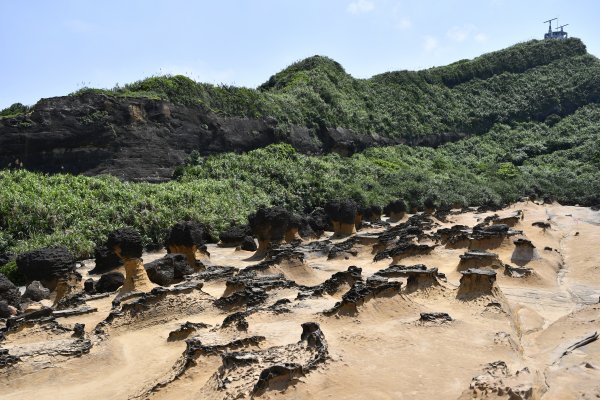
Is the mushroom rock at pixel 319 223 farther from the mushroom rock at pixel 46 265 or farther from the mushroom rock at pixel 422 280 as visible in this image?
the mushroom rock at pixel 422 280

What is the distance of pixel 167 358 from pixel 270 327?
2481mm

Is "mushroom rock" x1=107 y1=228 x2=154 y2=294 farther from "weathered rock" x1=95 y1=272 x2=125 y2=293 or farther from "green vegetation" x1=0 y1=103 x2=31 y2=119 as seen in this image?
"green vegetation" x1=0 y1=103 x2=31 y2=119

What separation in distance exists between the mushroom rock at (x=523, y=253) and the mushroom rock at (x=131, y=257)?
1441 cm

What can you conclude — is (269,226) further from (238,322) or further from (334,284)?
(238,322)

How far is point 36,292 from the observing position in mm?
19281

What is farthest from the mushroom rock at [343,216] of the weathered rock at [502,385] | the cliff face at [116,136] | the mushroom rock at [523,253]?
the weathered rock at [502,385]

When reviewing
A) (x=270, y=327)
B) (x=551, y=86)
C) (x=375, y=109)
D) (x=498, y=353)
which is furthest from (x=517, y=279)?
(x=551, y=86)

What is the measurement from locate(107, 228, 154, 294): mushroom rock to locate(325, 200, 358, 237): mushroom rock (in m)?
15.8

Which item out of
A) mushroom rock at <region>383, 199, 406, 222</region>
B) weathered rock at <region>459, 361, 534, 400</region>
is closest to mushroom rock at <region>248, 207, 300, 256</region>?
mushroom rock at <region>383, 199, 406, 222</region>

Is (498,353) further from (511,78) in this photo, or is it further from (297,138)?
(511,78)

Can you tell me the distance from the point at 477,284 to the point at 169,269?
1131cm

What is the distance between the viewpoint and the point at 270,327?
1323cm

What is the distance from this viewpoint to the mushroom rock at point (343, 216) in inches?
1303

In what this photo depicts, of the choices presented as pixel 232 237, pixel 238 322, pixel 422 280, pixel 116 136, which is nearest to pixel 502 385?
pixel 238 322
